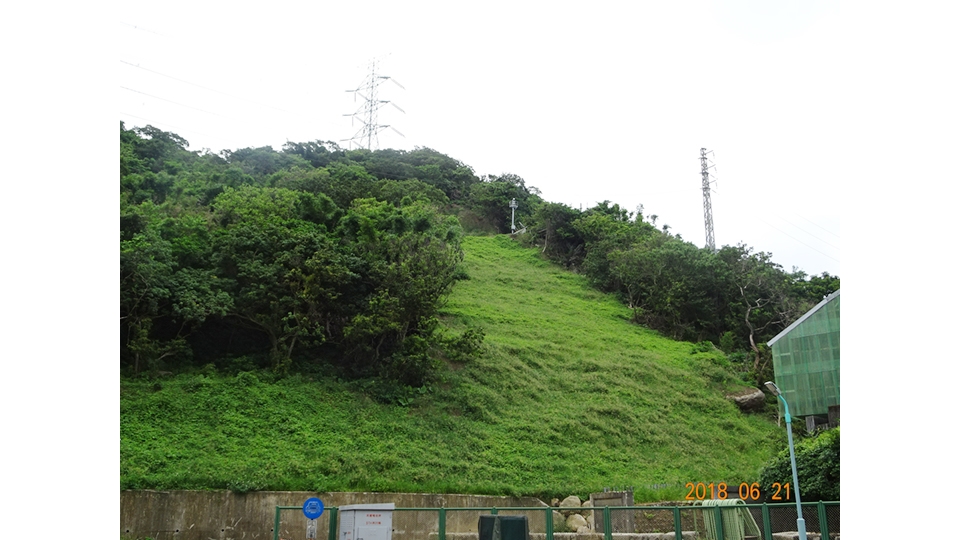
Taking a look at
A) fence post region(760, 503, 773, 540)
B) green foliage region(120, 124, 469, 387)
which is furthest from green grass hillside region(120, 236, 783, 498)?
fence post region(760, 503, 773, 540)

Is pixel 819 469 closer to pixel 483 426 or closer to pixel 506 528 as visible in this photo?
pixel 483 426

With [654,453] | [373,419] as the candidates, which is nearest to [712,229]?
[654,453]

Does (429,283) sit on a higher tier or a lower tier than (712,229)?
lower

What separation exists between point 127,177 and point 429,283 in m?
21.6

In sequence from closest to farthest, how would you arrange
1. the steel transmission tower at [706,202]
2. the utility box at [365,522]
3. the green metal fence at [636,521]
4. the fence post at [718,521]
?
the utility box at [365,522]
the green metal fence at [636,521]
the fence post at [718,521]
the steel transmission tower at [706,202]

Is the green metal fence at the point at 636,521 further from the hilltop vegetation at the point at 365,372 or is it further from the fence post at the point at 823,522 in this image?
the hilltop vegetation at the point at 365,372

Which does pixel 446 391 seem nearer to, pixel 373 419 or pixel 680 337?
pixel 373 419

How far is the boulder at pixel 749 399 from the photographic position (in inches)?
1259

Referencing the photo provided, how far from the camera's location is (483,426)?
23797 millimetres

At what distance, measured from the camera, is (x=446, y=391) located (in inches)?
992

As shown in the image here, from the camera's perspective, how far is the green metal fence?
Result: 13.2 m

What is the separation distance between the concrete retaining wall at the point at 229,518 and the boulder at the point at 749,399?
17644mm

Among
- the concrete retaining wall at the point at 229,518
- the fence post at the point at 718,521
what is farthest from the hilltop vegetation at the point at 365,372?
the fence post at the point at 718,521

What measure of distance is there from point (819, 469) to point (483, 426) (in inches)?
420
